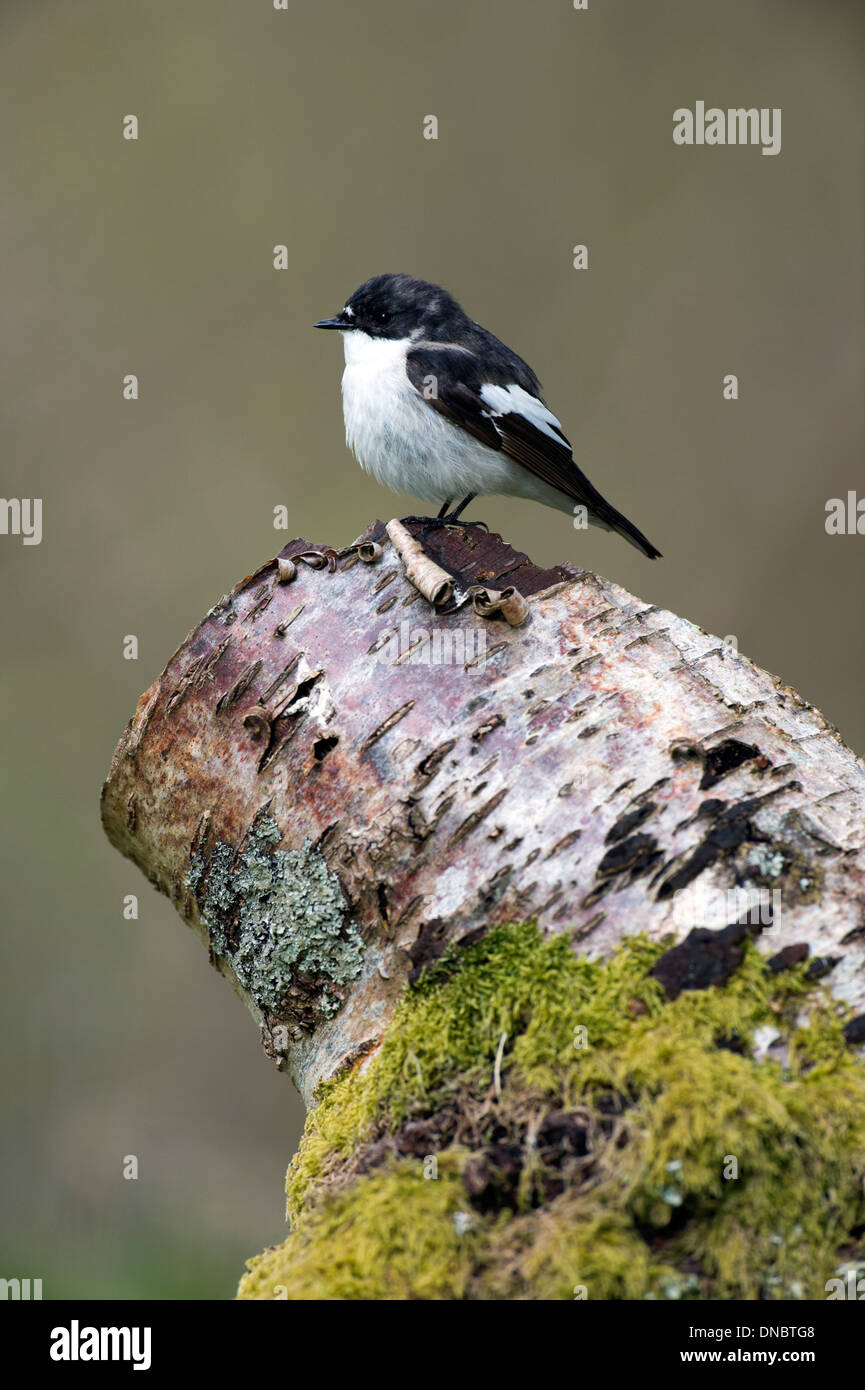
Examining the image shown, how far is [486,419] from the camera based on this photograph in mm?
4551

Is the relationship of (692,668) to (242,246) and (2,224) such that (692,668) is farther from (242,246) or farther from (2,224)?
(2,224)

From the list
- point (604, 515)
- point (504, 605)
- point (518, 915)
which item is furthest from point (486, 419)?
point (518, 915)

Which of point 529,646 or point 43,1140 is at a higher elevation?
point 529,646

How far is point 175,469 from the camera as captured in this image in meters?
7.70

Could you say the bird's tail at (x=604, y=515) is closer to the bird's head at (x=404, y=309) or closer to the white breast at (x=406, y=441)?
the white breast at (x=406, y=441)

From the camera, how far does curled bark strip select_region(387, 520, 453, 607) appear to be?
2.65 m

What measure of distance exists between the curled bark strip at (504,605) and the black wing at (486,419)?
81.4 inches

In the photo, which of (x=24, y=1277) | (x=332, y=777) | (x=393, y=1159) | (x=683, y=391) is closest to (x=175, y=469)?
(x=683, y=391)

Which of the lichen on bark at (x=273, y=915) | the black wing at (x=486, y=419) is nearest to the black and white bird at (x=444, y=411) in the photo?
the black wing at (x=486, y=419)

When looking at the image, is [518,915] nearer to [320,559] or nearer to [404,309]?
[320,559]

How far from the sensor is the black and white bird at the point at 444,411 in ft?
15.0

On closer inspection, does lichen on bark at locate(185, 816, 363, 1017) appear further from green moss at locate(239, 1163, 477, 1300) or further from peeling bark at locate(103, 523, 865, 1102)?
green moss at locate(239, 1163, 477, 1300)

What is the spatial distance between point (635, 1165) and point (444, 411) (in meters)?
3.42

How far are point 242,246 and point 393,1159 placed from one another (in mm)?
7292
